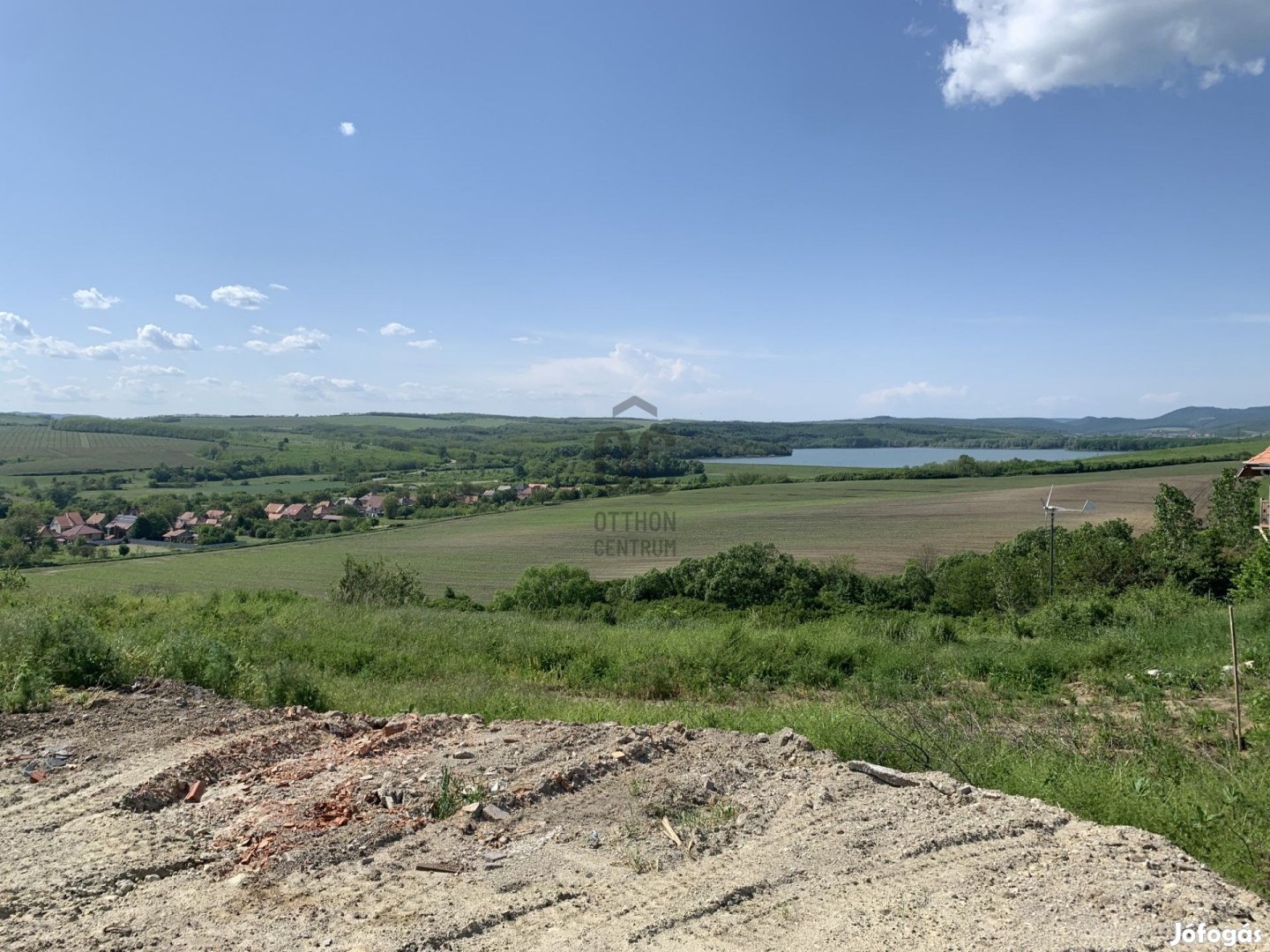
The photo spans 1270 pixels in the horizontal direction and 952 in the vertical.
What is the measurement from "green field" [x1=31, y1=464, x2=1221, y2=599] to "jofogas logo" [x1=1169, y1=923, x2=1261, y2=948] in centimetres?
2823

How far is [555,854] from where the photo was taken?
3.93 metres

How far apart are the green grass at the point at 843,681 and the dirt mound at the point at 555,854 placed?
2.54ft

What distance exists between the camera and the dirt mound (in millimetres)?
3236

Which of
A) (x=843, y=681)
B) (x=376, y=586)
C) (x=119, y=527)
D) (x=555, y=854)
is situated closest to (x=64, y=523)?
(x=119, y=527)

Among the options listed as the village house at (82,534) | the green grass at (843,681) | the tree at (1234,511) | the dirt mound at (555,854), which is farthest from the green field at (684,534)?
the dirt mound at (555,854)

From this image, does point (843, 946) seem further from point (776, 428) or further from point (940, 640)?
point (776, 428)

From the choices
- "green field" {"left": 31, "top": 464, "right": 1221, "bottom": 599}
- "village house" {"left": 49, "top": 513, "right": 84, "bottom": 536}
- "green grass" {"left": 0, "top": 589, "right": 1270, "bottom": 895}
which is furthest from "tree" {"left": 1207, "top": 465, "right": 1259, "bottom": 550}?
"village house" {"left": 49, "top": 513, "right": 84, "bottom": 536}

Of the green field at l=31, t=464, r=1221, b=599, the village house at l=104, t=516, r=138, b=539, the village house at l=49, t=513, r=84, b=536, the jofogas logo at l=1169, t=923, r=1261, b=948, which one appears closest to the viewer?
the jofogas logo at l=1169, t=923, r=1261, b=948

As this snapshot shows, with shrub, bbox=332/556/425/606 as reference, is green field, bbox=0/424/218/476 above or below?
above

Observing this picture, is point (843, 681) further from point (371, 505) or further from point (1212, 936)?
point (371, 505)

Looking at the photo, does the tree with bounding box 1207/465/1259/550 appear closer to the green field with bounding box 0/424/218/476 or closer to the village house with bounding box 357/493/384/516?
the village house with bounding box 357/493/384/516

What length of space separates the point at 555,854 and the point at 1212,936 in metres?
3.04

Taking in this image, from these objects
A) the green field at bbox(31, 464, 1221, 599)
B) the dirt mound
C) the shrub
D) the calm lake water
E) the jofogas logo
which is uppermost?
the jofogas logo

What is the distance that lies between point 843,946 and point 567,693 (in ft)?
20.7
